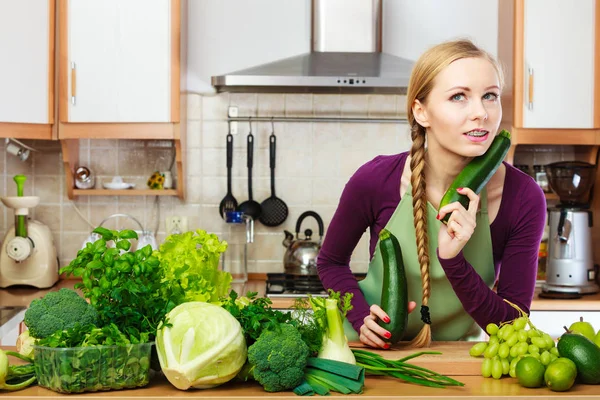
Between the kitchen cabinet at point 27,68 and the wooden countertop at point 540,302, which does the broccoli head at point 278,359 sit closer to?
the wooden countertop at point 540,302

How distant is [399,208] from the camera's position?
1.98 m

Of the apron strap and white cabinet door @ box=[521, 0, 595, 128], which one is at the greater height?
white cabinet door @ box=[521, 0, 595, 128]

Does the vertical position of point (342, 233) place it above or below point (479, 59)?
below

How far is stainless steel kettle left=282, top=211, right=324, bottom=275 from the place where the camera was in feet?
11.8

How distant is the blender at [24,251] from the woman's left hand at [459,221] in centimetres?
242

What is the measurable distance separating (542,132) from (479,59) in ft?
6.65

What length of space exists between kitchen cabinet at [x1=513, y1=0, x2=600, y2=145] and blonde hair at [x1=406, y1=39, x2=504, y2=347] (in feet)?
6.03

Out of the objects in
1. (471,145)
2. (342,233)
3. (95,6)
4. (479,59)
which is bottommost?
(342,233)

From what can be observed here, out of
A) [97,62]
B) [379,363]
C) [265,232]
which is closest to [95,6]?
[97,62]

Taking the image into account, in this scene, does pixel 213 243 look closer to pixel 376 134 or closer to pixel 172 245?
pixel 172 245

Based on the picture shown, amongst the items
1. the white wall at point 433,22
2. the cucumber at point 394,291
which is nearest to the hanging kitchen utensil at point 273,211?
the white wall at point 433,22

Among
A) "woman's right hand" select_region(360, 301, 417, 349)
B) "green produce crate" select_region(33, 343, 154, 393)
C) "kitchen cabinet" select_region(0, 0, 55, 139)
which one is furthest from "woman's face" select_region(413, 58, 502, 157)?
"kitchen cabinet" select_region(0, 0, 55, 139)

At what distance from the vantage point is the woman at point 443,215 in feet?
5.42

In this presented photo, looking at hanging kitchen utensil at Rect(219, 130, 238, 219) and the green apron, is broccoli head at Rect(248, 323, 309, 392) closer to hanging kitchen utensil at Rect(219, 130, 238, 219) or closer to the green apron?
the green apron
